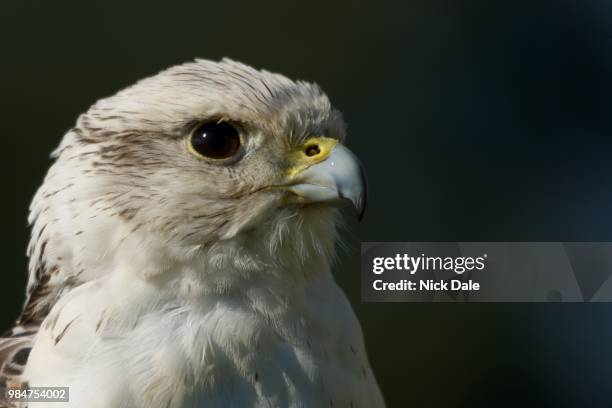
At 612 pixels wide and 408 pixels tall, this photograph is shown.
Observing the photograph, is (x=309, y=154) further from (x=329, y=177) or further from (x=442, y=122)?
(x=442, y=122)

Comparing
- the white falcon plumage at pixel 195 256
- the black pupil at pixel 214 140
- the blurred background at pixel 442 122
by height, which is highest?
the blurred background at pixel 442 122

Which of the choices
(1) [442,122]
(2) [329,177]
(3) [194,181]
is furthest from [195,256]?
(1) [442,122]

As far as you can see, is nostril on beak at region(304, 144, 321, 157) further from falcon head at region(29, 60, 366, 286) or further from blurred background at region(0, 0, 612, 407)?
blurred background at region(0, 0, 612, 407)

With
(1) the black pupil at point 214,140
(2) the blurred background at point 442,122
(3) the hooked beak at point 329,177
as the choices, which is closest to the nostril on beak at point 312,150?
(3) the hooked beak at point 329,177

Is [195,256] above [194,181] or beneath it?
beneath

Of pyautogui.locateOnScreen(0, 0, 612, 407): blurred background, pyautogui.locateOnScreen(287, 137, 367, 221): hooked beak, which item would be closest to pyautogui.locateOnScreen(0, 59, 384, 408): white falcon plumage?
pyautogui.locateOnScreen(287, 137, 367, 221): hooked beak

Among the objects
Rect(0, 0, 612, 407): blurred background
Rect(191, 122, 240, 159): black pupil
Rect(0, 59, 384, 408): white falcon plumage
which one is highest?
Rect(0, 0, 612, 407): blurred background

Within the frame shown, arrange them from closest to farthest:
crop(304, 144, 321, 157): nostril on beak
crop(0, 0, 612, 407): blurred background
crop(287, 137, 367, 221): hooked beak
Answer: crop(287, 137, 367, 221): hooked beak → crop(304, 144, 321, 157): nostril on beak → crop(0, 0, 612, 407): blurred background

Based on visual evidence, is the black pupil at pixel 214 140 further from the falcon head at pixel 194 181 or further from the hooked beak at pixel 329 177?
the hooked beak at pixel 329 177
